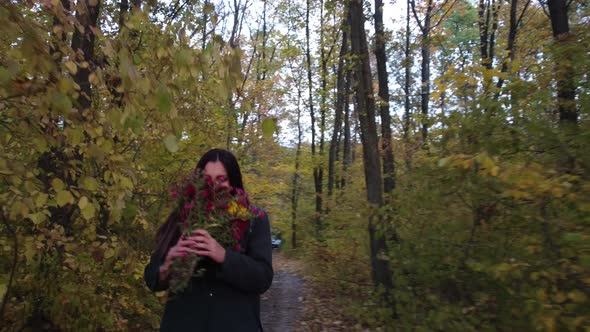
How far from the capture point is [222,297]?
185 cm

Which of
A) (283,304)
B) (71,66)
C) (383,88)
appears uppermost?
(383,88)

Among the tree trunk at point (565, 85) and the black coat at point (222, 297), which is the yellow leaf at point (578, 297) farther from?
the black coat at point (222, 297)

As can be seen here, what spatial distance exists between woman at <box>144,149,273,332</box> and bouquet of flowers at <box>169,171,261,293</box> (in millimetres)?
46

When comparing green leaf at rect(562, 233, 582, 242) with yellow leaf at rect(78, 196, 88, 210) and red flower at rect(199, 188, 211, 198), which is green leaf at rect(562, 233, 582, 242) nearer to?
red flower at rect(199, 188, 211, 198)

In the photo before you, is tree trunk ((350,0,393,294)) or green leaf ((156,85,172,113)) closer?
green leaf ((156,85,172,113))

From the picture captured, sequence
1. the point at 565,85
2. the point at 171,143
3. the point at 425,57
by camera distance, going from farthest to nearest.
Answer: the point at 425,57
the point at 565,85
the point at 171,143

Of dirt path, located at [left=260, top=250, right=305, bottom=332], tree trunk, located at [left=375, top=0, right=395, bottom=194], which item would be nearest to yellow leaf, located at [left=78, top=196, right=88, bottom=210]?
tree trunk, located at [left=375, top=0, right=395, bottom=194]

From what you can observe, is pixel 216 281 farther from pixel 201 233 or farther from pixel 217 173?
pixel 217 173

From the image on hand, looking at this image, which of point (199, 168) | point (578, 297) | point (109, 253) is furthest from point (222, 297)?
point (578, 297)

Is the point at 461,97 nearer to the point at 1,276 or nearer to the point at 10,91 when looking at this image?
the point at 10,91

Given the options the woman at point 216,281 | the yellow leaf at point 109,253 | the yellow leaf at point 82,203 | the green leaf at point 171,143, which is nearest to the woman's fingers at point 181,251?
the woman at point 216,281

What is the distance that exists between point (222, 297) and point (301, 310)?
6.99m

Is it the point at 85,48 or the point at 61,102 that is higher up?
the point at 85,48

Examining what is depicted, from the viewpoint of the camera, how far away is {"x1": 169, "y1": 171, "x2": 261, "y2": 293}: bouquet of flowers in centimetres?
179
